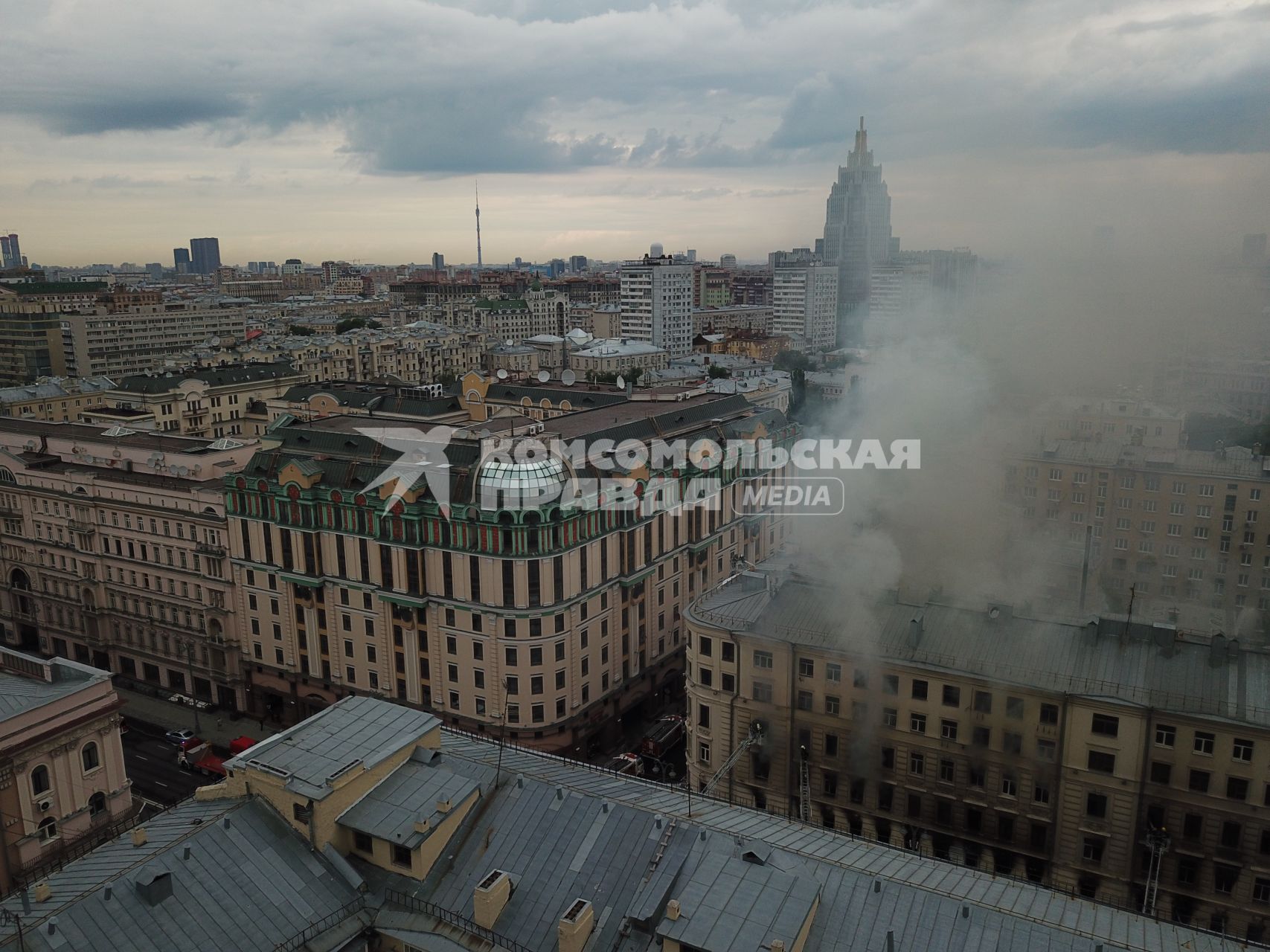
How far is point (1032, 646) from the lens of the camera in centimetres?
2503

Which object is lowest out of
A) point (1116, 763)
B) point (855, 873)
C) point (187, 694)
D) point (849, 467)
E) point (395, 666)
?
point (187, 694)

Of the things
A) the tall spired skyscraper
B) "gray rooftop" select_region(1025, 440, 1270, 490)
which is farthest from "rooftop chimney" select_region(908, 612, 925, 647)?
the tall spired skyscraper

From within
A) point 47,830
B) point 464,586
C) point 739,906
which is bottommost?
point 47,830

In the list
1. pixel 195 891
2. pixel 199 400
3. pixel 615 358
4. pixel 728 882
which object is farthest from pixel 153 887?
pixel 615 358

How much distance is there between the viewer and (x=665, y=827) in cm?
1791

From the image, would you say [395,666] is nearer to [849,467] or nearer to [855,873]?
[849,467]

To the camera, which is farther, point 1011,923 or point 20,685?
point 20,685

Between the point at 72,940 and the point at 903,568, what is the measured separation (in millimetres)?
24588

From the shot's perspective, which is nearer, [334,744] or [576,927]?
[576,927]

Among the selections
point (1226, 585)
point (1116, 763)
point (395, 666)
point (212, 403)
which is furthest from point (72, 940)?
point (212, 403)

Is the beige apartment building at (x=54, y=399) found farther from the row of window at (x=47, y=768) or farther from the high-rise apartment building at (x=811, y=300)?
the high-rise apartment building at (x=811, y=300)

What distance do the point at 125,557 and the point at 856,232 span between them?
101 meters

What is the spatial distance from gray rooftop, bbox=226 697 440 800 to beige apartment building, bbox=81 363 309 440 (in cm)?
4812

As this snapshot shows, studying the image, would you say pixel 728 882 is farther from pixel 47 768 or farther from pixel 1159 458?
pixel 1159 458
